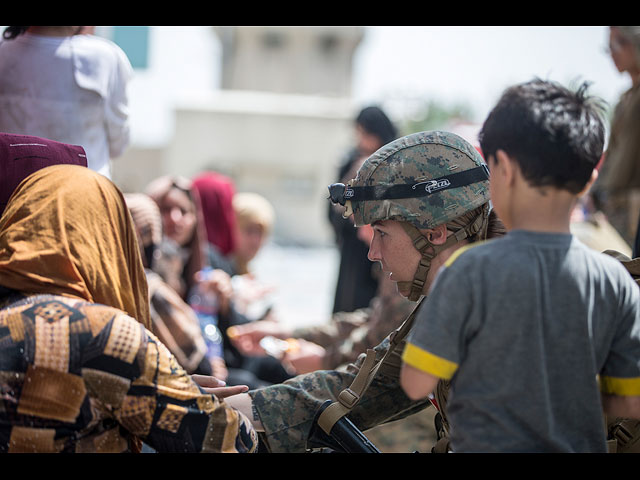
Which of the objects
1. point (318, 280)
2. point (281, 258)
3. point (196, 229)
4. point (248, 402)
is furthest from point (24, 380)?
point (281, 258)

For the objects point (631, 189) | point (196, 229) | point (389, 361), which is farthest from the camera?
point (196, 229)

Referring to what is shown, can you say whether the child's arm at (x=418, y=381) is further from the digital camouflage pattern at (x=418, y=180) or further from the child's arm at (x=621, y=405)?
the digital camouflage pattern at (x=418, y=180)

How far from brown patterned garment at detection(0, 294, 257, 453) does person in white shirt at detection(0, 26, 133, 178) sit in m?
1.41

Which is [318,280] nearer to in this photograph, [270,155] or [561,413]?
[270,155]

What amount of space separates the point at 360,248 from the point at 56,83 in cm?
304

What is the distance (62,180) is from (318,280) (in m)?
11.9

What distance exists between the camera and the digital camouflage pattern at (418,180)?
2.17m

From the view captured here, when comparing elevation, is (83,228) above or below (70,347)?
above

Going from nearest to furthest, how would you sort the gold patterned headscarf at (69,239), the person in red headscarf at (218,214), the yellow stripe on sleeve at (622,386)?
the yellow stripe on sleeve at (622,386) → the gold patterned headscarf at (69,239) → the person in red headscarf at (218,214)

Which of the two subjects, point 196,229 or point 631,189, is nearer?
point 631,189

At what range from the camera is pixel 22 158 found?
2.24m

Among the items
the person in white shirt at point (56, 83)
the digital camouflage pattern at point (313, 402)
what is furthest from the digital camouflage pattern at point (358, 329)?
the person in white shirt at point (56, 83)

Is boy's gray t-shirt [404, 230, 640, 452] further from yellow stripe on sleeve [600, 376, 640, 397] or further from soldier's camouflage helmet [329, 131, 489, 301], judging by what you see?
soldier's camouflage helmet [329, 131, 489, 301]

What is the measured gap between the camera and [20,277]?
71.3 inches
